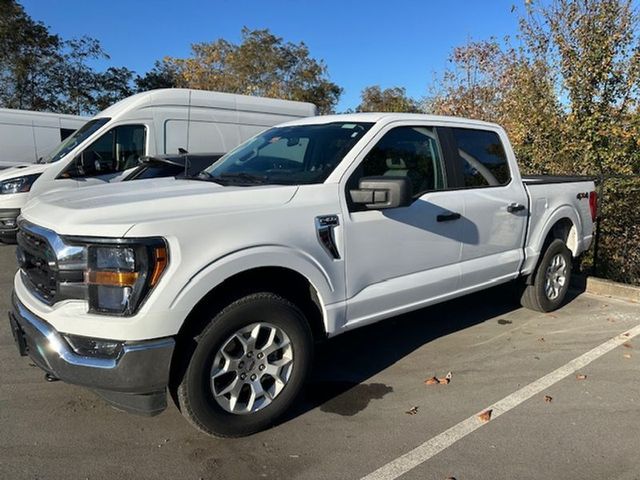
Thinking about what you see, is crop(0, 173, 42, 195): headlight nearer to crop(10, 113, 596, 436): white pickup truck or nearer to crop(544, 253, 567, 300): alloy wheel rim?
crop(10, 113, 596, 436): white pickup truck

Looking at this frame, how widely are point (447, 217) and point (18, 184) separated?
6801mm

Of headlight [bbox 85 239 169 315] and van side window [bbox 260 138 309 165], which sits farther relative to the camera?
van side window [bbox 260 138 309 165]

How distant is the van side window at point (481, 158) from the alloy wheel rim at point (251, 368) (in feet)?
7.14

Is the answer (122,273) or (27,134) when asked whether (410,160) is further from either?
(27,134)

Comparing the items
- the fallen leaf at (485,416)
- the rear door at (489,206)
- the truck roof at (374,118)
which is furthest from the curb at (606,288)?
the fallen leaf at (485,416)

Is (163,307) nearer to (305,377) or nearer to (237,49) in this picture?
(305,377)

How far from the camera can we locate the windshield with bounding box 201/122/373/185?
3.58m

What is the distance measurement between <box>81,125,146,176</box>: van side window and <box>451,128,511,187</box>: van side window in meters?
6.01

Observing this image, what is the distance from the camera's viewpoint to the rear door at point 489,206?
4.34 meters

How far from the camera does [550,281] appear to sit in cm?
553

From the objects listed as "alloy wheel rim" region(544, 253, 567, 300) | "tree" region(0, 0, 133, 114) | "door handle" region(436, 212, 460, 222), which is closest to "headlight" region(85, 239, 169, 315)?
"door handle" region(436, 212, 460, 222)

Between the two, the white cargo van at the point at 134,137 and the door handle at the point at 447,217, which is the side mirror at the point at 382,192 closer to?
the door handle at the point at 447,217

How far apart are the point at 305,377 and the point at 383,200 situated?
3.95 ft

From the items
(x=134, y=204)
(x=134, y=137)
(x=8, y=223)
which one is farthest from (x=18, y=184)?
(x=134, y=204)
